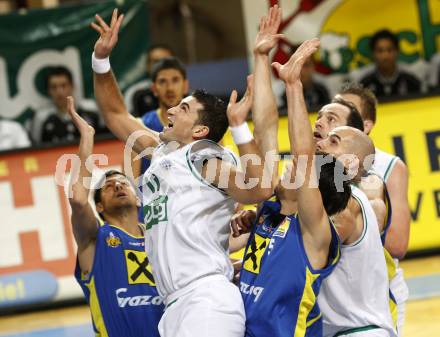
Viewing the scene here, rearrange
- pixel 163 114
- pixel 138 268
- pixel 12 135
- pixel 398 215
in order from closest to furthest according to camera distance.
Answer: pixel 398 215 → pixel 138 268 → pixel 163 114 → pixel 12 135

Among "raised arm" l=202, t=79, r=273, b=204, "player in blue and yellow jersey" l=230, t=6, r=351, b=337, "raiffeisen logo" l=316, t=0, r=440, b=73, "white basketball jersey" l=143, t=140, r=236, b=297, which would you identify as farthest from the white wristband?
"raiffeisen logo" l=316, t=0, r=440, b=73

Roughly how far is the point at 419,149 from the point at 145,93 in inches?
118

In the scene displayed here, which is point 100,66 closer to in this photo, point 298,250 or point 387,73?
point 298,250

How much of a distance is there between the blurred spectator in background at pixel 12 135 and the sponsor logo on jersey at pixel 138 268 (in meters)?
4.80

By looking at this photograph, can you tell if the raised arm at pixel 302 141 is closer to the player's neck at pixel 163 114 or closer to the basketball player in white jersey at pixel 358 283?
the basketball player in white jersey at pixel 358 283

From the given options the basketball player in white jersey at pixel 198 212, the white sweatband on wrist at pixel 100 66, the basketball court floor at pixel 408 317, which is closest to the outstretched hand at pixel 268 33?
the basketball player in white jersey at pixel 198 212

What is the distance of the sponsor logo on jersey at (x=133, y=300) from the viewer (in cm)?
587

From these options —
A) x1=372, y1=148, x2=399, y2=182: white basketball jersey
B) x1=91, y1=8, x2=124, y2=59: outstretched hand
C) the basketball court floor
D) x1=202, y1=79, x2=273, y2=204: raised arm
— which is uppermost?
x1=91, y1=8, x2=124, y2=59: outstretched hand

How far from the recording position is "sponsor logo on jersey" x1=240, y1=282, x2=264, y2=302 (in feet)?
15.8

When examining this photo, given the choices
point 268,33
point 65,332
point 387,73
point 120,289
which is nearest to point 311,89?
point 387,73

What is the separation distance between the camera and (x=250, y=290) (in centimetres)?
487

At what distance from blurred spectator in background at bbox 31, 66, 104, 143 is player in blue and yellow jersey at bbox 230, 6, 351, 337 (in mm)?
5597

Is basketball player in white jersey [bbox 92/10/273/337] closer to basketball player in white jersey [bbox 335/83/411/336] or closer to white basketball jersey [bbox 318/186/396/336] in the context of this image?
white basketball jersey [bbox 318/186/396/336]

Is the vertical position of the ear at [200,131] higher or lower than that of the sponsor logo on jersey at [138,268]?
higher
